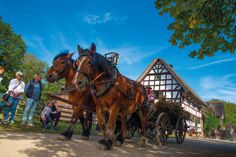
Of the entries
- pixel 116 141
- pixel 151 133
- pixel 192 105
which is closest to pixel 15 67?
pixel 192 105

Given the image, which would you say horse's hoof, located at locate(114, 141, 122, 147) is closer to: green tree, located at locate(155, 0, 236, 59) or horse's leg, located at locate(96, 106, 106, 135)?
horse's leg, located at locate(96, 106, 106, 135)

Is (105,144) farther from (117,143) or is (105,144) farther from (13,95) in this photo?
(13,95)

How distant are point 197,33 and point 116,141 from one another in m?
4.05

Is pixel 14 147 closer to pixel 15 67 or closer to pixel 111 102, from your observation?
pixel 111 102

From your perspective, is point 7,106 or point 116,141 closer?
point 116,141

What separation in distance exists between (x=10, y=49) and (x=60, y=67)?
3183cm

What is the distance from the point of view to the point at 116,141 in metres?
7.24

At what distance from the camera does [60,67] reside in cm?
733

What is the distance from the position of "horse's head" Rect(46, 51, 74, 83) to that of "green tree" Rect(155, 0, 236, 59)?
10.3 ft

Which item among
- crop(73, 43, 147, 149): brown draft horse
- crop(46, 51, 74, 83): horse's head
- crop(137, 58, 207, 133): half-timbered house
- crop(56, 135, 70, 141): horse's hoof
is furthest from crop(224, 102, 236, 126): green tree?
crop(56, 135, 70, 141): horse's hoof

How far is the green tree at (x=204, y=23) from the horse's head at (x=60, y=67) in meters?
3.13

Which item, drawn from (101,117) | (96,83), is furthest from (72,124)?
(96,83)

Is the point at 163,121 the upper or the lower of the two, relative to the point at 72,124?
upper

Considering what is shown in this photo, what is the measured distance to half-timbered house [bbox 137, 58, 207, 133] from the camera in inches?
1222
